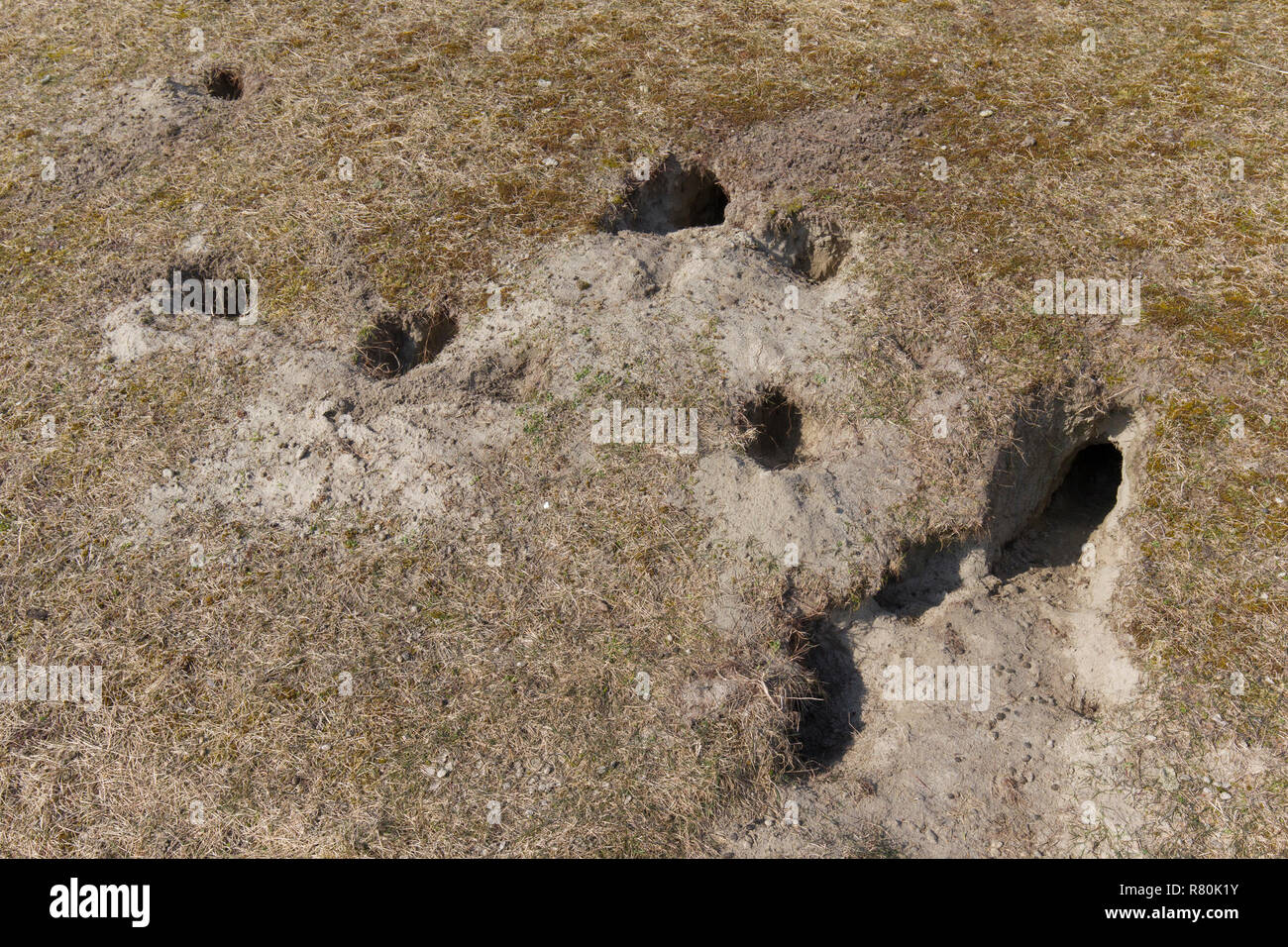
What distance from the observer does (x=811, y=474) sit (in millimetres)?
4875

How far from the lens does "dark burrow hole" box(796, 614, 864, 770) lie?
4434 millimetres

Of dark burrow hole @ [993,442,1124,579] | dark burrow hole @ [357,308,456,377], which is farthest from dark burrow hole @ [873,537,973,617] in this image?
dark burrow hole @ [357,308,456,377]

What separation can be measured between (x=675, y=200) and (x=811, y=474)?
2.62 metres

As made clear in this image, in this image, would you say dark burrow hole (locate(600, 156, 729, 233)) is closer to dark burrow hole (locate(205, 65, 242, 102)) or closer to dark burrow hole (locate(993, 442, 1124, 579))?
dark burrow hole (locate(993, 442, 1124, 579))

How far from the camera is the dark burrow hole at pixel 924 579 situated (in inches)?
189

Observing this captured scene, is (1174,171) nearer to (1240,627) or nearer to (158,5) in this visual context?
(1240,627)

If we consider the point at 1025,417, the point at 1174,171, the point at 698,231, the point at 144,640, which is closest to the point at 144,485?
the point at 144,640

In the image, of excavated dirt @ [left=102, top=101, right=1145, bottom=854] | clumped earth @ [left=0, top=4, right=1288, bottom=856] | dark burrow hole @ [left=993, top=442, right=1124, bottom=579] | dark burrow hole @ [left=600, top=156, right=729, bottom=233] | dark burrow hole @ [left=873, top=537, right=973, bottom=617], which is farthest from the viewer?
dark burrow hole @ [left=600, top=156, right=729, bottom=233]

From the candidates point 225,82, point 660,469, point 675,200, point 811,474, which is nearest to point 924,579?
point 811,474

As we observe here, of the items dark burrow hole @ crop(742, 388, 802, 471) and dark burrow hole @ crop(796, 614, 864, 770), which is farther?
dark burrow hole @ crop(742, 388, 802, 471)

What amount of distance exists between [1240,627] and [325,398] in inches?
198

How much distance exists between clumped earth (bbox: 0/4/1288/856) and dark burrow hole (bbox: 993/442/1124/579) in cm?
3

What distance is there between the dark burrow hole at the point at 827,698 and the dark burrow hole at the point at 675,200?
3149 millimetres

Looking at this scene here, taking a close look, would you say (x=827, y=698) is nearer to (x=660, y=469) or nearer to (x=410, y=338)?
(x=660, y=469)
